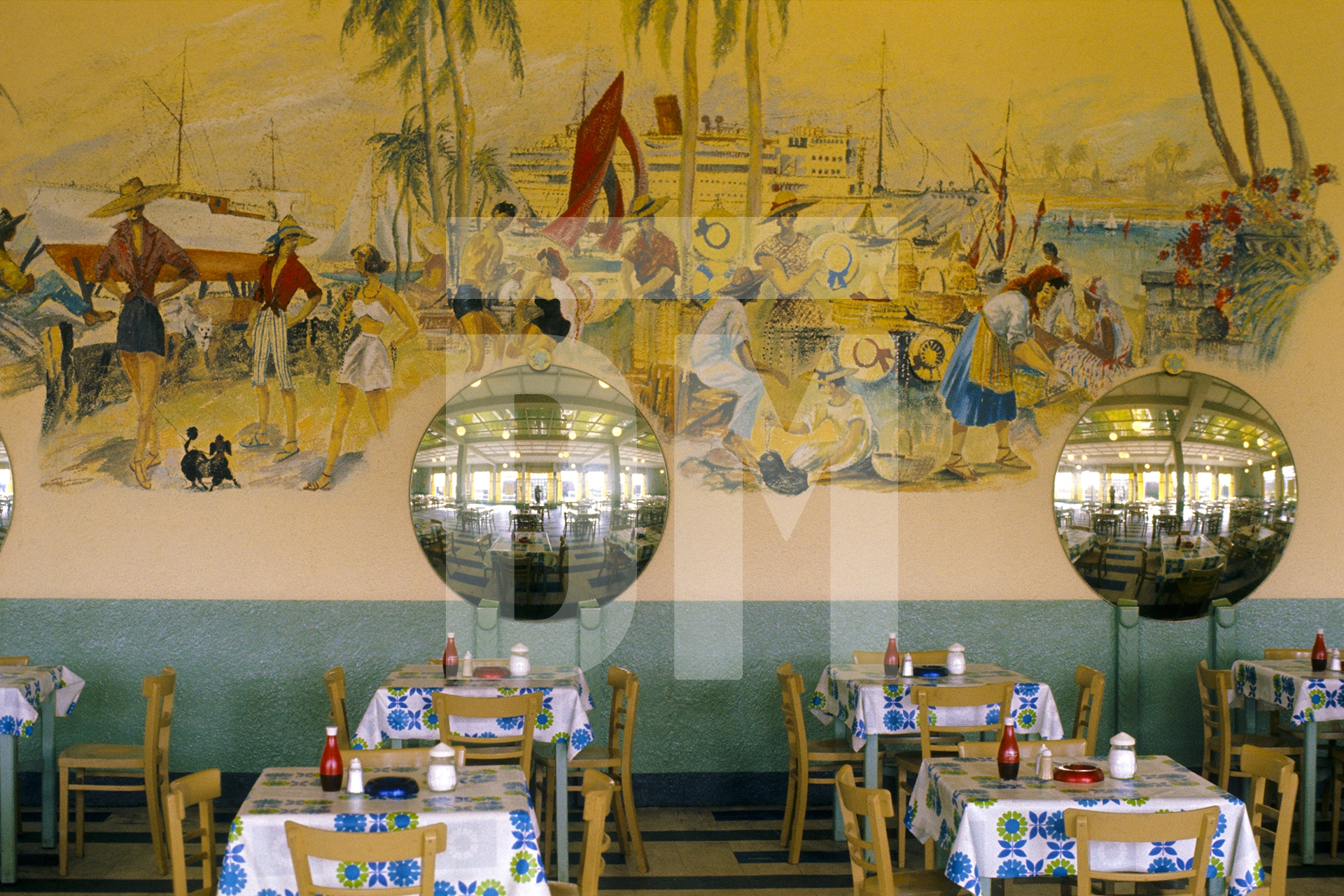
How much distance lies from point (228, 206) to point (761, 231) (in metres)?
2.90

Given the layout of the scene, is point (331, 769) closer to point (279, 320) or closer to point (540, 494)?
point (540, 494)

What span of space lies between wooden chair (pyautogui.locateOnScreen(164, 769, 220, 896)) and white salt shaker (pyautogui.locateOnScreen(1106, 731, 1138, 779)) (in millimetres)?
2870

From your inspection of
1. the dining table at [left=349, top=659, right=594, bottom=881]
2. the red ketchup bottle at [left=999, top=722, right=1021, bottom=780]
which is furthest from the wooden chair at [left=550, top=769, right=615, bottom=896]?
the dining table at [left=349, top=659, right=594, bottom=881]

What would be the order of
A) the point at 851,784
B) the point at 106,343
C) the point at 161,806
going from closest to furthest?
the point at 851,784 < the point at 161,806 < the point at 106,343

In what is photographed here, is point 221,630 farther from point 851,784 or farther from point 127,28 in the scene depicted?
point 851,784

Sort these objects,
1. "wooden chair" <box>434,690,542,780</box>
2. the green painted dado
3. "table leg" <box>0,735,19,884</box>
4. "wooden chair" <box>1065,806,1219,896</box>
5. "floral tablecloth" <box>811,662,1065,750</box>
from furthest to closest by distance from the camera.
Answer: the green painted dado < "floral tablecloth" <box>811,662,1065,750</box> < "table leg" <box>0,735,19,884</box> < "wooden chair" <box>434,690,542,780</box> < "wooden chair" <box>1065,806,1219,896</box>

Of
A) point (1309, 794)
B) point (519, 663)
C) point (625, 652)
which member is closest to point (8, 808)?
point (519, 663)

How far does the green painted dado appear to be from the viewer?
5.81 meters

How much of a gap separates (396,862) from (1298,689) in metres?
4.24

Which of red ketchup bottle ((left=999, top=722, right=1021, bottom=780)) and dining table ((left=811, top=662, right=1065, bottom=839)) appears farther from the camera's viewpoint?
dining table ((left=811, top=662, right=1065, bottom=839))

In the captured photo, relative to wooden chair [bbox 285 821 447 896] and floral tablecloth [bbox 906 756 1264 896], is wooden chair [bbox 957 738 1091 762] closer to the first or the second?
floral tablecloth [bbox 906 756 1264 896]

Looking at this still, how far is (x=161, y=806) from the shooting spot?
5.15 metres

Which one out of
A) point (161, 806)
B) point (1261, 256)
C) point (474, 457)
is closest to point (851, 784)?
point (474, 457)

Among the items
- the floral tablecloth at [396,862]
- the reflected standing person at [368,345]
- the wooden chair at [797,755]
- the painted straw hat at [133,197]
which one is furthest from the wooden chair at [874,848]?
the painted straw hat at [133,197]
